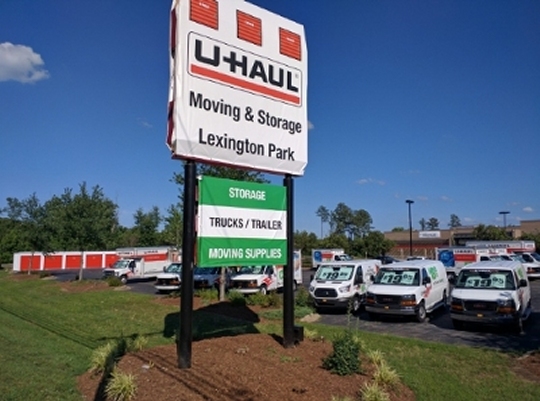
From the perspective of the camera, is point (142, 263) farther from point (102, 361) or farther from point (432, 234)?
point (432, 234)

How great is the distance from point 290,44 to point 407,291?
31.6ft

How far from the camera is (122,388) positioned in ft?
20.0

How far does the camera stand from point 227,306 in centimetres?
1816

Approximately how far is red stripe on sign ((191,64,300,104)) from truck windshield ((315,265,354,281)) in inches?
431

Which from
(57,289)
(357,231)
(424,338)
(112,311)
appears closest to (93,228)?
(57,289)

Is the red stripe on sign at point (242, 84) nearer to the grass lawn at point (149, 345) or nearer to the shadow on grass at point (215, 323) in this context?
the shadow on grass at point (215, 323)

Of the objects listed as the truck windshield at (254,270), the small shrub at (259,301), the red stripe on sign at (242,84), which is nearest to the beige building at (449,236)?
the truck windshield at (254,270)

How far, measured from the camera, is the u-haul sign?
7766 mm

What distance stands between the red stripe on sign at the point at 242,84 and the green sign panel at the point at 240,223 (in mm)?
1777

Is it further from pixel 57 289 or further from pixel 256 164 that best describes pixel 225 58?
pixel 57 289

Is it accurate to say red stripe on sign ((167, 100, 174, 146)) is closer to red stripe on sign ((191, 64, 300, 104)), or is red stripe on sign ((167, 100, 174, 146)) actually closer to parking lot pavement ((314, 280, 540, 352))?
red stripe on sign ((191, 64, 300, 104))

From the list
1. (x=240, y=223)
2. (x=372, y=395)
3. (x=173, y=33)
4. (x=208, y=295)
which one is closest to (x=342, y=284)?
(x=208, y=295)

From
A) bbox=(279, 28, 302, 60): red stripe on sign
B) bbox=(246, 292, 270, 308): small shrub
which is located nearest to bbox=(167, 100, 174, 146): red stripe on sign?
bbox=(279, 28, 302, 60): red stripe on sign

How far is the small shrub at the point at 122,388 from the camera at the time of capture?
6.06m
